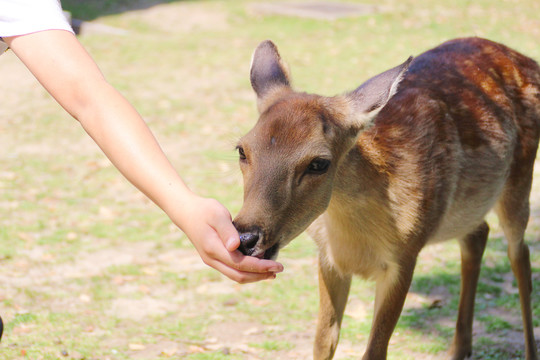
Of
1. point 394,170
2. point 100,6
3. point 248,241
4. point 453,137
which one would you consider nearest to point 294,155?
point 248,241

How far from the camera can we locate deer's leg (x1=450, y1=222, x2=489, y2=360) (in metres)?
4.20

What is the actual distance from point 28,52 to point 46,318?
295 centimetres

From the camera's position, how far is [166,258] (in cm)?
556

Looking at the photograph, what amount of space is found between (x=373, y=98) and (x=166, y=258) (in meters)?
2.76

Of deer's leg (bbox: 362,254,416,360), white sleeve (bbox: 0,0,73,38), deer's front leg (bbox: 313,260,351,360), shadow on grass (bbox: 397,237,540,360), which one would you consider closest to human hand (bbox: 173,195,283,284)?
white sleeve (bbox: 0,0,73,38)

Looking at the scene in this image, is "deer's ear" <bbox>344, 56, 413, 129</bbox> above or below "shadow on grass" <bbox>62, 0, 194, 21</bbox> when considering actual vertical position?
above

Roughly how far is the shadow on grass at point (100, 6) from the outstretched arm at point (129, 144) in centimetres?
1258

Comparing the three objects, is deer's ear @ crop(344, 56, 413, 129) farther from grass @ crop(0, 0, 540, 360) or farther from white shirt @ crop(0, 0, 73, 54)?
white shirt @ crop(0, 0, 73, 54)

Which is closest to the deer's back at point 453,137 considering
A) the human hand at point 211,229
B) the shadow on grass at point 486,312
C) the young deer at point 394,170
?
the young deer at point 394,170

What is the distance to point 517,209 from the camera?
4.24 meters

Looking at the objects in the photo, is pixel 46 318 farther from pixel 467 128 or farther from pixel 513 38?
pixel 513 38

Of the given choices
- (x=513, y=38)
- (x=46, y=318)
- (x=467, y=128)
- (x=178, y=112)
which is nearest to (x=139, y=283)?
(x=46, y=318)

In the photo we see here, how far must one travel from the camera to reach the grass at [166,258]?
4391mm

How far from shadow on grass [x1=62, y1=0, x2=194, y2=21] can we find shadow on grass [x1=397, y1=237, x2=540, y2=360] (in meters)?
10.7
